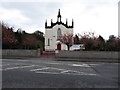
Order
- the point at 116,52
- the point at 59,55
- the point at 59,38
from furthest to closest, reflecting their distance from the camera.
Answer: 1. the point at 59,38
2. the point at 59,55
3. the point at 116,52

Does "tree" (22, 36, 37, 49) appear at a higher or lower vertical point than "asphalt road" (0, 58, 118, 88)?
higher

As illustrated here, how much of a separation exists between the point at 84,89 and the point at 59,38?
5841cm


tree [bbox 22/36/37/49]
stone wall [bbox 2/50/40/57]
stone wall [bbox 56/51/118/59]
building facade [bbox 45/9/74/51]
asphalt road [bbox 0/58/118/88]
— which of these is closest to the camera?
asphalt road [bbox 0/58/118/88]

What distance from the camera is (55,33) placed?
2648 inches

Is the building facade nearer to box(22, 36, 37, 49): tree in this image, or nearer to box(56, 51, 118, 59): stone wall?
box(22, 36, 37, 49): tree

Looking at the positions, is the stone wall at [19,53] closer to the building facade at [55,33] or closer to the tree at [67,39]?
the tree at [67,39]

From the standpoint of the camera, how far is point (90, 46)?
112ft

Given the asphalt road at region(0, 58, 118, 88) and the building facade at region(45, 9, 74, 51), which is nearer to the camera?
the asphalt road at region(0, 58, 118, 88)

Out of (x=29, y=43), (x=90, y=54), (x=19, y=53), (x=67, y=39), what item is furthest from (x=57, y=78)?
(x=67, y=39)

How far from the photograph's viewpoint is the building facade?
66.1 m

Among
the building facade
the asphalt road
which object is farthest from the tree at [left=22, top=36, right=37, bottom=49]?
the asphalt road

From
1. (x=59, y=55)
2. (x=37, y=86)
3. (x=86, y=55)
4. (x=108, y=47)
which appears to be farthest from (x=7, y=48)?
(x=37, y=86)

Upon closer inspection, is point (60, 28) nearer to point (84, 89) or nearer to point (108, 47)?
point (108, 47)

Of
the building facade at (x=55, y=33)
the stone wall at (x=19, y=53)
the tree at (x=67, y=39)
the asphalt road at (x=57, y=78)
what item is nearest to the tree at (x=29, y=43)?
the stone wall at (x=19, y=53)
